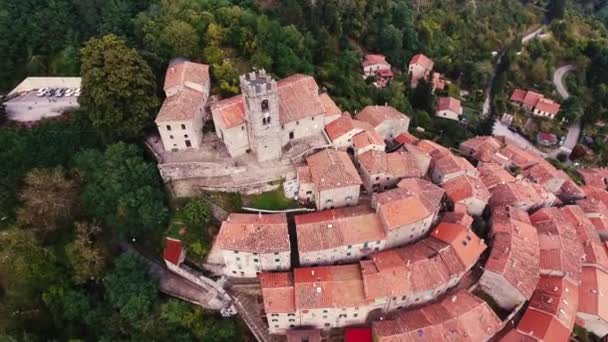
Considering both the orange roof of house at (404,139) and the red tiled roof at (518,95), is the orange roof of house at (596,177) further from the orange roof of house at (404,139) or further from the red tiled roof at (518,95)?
the orange roof of house at (404,139)

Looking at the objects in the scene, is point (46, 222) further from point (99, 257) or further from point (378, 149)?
point (378, 149)

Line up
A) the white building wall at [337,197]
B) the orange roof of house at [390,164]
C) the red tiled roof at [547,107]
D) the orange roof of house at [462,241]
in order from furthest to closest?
the red tiled roof at [547,107] → the orange roof of house at [390,164] → the white building wall at [337,197] → the orange roof of house at [462,241]

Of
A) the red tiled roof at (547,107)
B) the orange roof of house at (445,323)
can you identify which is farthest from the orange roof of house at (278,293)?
the red tiled roof at (547,107)

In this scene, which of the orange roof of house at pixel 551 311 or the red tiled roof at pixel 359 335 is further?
the orange roof of house at pixel 551 311

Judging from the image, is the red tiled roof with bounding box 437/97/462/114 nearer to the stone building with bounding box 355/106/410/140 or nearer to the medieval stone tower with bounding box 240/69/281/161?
the stone building with bounding box 355/106/410/140

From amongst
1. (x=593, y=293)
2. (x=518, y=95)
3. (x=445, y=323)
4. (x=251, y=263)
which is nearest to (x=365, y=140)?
(x=251, y=263)

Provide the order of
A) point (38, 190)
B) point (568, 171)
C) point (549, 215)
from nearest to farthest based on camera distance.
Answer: point (38, 190), point (549, 215), point (568, 171)

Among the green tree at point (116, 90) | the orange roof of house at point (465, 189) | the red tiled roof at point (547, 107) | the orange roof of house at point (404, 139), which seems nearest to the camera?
the green tree at point (116, 90)

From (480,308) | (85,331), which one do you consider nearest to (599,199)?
(480,308)
